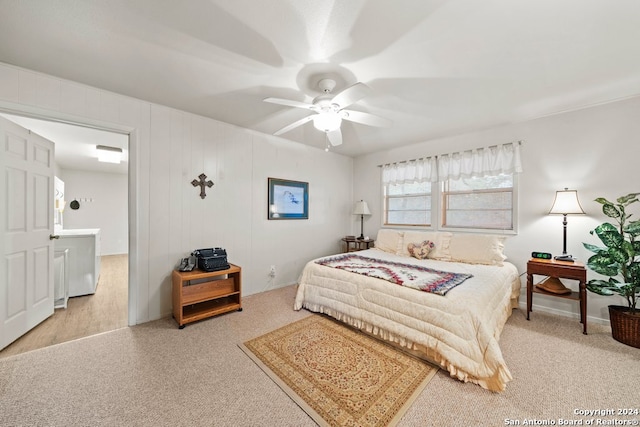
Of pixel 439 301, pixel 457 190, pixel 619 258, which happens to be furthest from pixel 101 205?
pixel 619 258

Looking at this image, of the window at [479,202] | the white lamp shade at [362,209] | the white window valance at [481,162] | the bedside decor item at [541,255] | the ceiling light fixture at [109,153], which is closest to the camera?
the bedside decor item at [541,255]

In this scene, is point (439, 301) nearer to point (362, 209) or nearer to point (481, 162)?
point (481, 162)

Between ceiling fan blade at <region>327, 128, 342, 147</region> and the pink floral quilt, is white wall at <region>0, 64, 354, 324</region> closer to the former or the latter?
the pink floral quilt

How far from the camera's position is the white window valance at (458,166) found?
317 cm

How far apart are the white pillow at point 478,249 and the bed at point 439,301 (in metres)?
0.01

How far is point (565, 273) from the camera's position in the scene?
249 cm

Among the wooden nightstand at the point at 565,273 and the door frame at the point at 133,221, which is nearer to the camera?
the wooden nightstand at the point at 565,273

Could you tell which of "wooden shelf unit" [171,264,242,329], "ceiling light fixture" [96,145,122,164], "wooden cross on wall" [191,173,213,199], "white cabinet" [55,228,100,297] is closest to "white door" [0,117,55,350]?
"white cabinet" [55,228,100,297]

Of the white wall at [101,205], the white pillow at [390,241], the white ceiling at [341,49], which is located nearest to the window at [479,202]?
the white pillow at [390,241]

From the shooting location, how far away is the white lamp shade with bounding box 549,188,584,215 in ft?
8.60

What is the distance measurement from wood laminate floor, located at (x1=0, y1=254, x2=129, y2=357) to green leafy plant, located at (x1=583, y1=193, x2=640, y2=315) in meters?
4.84

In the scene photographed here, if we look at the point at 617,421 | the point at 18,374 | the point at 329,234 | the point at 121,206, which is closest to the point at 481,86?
the point at 617,421

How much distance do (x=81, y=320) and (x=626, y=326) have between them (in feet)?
17.8

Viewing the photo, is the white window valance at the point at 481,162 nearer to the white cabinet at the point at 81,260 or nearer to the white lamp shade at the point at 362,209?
the white lamp shade at the point at 362,209
